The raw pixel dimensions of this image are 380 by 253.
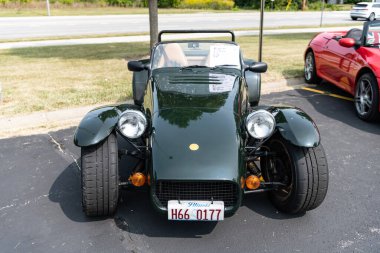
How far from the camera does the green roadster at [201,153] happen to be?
3223mm

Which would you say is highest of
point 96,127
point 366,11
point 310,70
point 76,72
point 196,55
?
point 196,55

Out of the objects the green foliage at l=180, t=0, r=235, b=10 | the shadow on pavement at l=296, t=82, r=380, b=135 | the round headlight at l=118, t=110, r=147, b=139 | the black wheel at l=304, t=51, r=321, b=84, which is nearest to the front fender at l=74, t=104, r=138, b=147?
the round headlight at l=118, t=110, r=147, b=139

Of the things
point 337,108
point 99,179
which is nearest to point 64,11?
point 337,108

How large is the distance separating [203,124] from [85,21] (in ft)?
76.0

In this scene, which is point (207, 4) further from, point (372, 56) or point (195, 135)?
point (195, 135)

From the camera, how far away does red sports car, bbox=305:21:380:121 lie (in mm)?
6309

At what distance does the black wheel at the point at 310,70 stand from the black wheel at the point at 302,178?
5.40m

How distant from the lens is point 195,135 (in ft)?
11.4

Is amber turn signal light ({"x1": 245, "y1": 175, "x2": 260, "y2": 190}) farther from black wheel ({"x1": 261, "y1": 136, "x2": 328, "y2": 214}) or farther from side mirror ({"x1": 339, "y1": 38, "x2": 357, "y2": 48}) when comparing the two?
side mirror ({"x1": 339, "y1": 38, "x2": 357, "y2": 48})

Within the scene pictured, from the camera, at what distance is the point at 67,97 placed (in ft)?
24.7

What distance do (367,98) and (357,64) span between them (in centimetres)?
67

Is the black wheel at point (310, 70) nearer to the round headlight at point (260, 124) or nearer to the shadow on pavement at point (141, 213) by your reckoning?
the shadow on pavement at point (141, 213)

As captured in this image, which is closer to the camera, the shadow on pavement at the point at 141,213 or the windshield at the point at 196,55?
the shadow on pavement at the point at 141,213

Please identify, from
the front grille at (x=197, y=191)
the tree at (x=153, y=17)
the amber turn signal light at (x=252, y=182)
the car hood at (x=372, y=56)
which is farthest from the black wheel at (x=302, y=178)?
the tree at (x=153, y=17)
